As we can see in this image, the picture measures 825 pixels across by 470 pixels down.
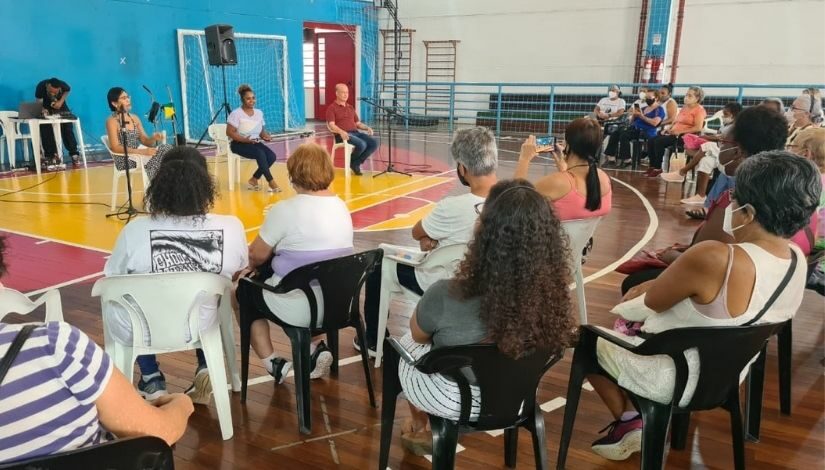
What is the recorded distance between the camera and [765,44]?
1205 centimetres

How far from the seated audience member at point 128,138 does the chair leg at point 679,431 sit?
5.08m

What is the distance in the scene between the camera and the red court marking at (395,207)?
590 centimetres

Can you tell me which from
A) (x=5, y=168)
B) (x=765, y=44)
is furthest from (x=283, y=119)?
(x=765, y=44)

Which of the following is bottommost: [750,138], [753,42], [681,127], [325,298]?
[325,298]

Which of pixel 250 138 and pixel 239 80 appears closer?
pixel 250 138

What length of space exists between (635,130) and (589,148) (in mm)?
7027

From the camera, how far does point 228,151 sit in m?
7.49

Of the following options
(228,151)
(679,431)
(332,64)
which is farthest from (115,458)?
(332,64)

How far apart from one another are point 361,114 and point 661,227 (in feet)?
37.5

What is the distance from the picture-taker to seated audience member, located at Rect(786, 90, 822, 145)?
639 centimetres

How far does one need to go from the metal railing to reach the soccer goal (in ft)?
8.27

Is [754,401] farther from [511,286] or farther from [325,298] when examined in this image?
[325,298]

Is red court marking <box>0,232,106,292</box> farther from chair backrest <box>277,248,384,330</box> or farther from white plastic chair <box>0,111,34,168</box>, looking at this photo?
white plastic chair <box>0,111,34,168</box>

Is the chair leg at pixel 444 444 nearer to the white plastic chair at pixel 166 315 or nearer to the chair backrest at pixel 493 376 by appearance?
the chair backrest at pixel 493 376
